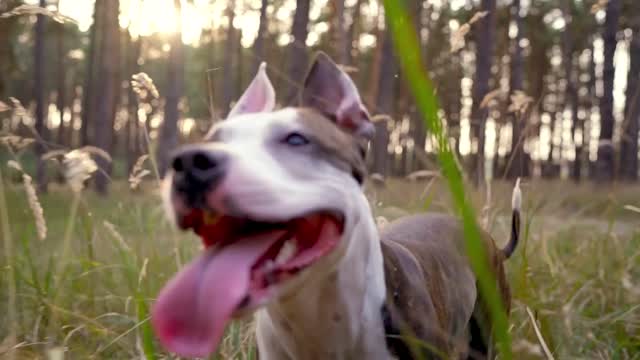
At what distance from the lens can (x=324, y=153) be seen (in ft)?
7.37

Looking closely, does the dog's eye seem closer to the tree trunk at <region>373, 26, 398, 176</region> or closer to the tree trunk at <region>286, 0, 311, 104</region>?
the tree trunk at <region>286, 0, 311, 104</region>

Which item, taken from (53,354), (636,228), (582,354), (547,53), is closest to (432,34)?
(547,53)

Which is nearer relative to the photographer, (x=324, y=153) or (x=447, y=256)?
(x=324, y=153)

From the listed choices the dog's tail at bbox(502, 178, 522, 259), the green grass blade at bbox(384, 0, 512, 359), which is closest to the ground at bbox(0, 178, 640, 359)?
the dog's tail at bbox(502, 178, 522, 259)

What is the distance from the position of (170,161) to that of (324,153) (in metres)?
0.63

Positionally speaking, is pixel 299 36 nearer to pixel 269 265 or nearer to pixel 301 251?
pixel 301 251

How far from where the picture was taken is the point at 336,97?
269 cm

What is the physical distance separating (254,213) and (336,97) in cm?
108

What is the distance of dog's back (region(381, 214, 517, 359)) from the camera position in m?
2.35

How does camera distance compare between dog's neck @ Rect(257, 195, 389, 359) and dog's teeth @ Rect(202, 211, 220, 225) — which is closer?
dog's teeth @ Rect(202, 211, 220, 225)

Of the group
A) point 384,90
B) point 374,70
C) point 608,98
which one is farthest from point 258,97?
point 384,90

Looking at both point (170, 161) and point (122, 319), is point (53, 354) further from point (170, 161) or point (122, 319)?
point (122, 319)

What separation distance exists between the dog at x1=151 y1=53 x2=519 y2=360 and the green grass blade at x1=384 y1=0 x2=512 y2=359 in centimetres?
90

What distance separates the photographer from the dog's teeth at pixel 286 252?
1903 millimetres
